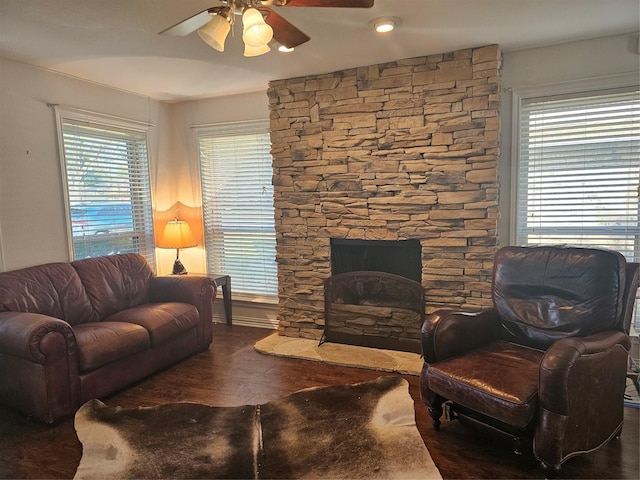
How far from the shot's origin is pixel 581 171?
328cm

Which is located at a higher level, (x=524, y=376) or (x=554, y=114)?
(x=554, y=114)

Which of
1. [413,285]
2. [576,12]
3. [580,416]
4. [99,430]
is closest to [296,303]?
[413,285]

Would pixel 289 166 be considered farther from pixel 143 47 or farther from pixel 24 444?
pixel 24 444

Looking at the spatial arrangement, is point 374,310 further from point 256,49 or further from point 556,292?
point 256,49

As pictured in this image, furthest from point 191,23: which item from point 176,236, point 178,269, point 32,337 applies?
point 178,269

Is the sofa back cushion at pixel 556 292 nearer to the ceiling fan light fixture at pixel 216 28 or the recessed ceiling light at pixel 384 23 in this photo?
the recessed ceiling light at pixel 384 23

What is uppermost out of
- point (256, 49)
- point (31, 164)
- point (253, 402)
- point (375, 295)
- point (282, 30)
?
point (282, 30)

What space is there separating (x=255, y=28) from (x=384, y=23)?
48.5 inches

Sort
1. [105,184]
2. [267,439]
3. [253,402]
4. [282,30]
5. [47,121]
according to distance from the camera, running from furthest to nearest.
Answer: [105,184], [47,121], [253,402], [267,439], [282,30]

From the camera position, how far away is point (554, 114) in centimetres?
333

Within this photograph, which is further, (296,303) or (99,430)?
(296,303)

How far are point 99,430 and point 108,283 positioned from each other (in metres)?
1.47

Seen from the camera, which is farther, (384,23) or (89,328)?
(89,328)

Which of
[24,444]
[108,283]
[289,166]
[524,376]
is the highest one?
[289,166]
